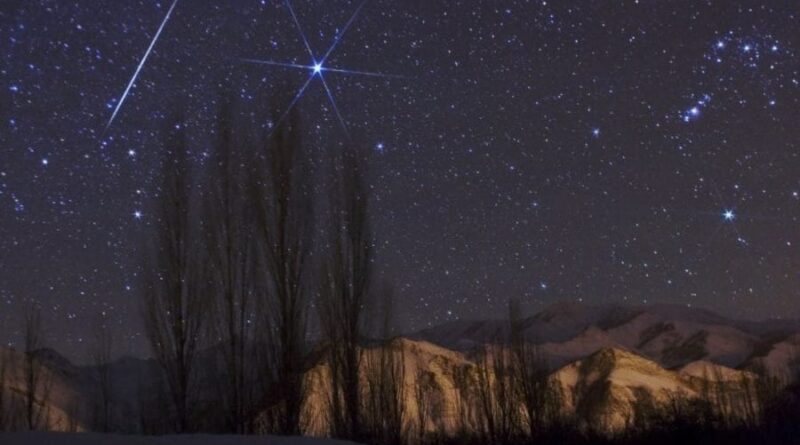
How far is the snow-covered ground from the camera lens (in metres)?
6.10

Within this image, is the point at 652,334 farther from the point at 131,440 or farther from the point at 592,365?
the point at 131,440

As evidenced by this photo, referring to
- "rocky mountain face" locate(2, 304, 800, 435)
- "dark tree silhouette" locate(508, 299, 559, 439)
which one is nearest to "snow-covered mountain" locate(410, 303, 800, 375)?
"rocky mountain face" locate(2, 304, 800, 435)

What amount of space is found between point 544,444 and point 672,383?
71910mm

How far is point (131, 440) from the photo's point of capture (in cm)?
627

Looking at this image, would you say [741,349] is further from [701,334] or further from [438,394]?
[438,394]

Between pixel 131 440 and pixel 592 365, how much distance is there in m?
84.5

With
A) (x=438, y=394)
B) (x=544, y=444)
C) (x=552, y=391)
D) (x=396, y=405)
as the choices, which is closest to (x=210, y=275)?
(x=544, y=444)

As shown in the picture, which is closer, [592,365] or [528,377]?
[528,377]

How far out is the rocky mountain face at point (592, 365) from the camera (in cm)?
4938

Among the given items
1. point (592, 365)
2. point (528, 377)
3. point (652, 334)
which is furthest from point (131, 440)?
point (652, 334)

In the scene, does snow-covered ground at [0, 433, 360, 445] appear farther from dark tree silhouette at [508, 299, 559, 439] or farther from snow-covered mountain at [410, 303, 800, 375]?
snow-covered mountain at [410, 303, 800, 375]

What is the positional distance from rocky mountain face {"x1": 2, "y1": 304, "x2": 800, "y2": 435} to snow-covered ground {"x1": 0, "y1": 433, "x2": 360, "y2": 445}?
21.0 metres

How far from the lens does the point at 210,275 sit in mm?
16859

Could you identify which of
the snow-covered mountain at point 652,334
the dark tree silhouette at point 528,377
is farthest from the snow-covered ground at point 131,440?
the snow-covered mountain at point 652,334
